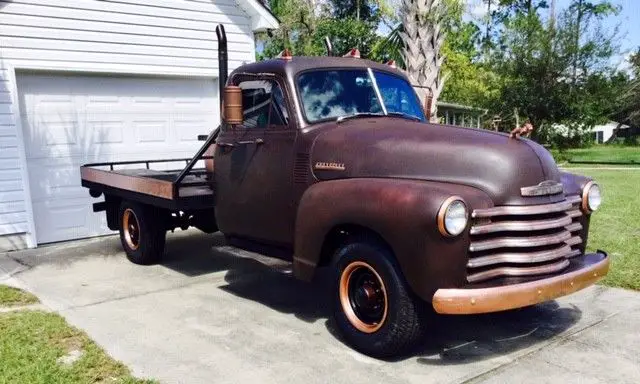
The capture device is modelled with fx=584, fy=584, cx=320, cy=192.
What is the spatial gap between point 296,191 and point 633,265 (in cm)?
423

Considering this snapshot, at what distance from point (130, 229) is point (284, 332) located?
353 cm

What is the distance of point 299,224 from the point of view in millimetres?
4750

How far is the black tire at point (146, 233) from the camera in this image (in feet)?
23.3

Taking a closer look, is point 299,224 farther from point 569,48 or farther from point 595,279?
point 569,48

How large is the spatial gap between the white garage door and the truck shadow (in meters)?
2.79

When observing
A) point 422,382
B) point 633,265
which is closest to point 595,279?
point 422,382

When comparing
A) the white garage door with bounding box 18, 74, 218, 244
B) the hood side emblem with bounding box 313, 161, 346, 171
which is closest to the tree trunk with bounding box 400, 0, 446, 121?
the white garage door with bounding box 18, 74, 218, 244

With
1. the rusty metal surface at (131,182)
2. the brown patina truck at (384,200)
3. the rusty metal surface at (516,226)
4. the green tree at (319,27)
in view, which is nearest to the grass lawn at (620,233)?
the brown patina truck at (384,200)

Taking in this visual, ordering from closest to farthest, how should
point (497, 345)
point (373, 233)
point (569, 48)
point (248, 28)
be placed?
point (373, 233), point (497, 345), point (248, 28), point (569, 48)

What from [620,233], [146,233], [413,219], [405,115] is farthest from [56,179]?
[620,233]

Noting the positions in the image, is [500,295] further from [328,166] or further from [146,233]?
[146,233]

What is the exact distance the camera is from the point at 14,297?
5.90 meters

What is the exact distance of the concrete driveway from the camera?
159 inches

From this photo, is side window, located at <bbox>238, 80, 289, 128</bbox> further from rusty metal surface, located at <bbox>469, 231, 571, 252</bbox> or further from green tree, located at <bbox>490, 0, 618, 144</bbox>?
green tree, located at <bbox>490, 0, 618, 144</bbox>
